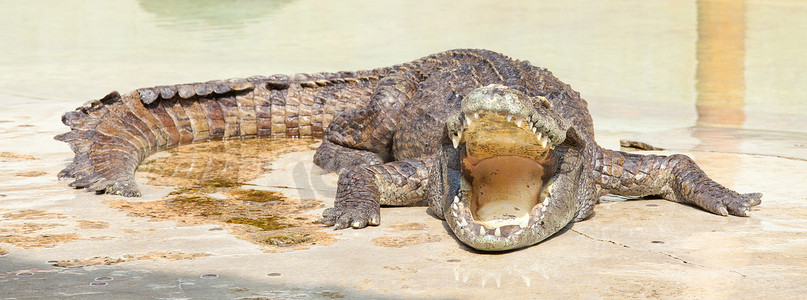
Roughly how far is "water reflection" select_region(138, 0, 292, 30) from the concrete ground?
13.8m

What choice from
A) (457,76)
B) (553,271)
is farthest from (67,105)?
(553,271)

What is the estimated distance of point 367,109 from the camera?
6.22 meters

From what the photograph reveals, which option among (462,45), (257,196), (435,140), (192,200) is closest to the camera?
(192,200)

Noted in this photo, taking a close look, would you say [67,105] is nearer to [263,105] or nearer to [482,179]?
[263,105]

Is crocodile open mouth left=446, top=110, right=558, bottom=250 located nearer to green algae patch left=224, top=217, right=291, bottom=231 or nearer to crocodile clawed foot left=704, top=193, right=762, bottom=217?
green algae patch left=224, top=217, right=291, bottom=231

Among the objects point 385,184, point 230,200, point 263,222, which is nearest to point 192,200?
point 230,200

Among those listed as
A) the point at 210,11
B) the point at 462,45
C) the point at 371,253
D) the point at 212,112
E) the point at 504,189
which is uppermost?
the point at 210,11

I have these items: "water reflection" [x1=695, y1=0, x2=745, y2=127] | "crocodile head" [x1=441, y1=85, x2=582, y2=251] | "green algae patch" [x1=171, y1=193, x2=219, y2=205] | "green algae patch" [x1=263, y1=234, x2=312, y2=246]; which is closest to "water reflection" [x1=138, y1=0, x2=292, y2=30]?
"water reflection" [x1=695, y1=0, x2=745, y2=127]

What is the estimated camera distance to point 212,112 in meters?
6.86

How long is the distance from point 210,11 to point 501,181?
18.1 meters

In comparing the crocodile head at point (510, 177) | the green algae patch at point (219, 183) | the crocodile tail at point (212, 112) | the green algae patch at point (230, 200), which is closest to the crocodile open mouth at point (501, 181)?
the crocodile head at point (510, 177)

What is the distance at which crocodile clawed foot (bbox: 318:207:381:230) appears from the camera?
414 cm

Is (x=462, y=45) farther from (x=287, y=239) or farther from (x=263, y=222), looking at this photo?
(x=287, y=239)

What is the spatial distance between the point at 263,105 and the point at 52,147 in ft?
5.28
